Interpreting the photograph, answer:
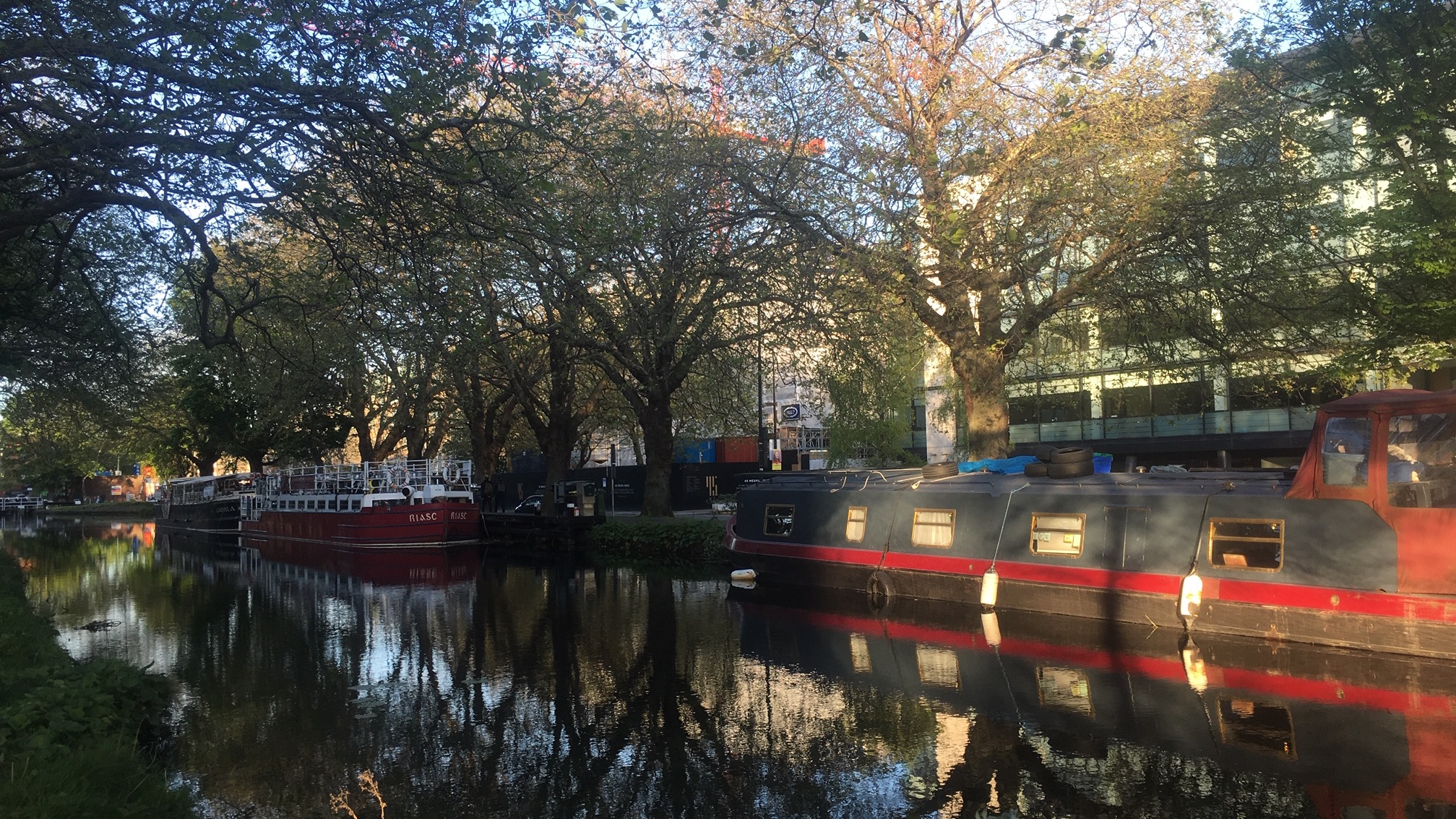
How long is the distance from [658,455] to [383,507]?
11.0 meters

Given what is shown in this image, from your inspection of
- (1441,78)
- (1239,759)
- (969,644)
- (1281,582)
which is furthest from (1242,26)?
(1239,759)

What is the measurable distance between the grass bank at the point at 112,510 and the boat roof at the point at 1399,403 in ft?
270

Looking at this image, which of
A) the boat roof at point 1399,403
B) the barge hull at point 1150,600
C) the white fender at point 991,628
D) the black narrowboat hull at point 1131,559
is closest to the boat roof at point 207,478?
the black narrowboat hull at point 1131,559

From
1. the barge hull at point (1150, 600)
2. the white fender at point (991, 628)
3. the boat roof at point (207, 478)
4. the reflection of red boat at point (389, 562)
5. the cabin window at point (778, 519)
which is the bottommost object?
the reflection of red boat at point (389, 562)

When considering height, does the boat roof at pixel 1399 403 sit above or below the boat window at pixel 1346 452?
above

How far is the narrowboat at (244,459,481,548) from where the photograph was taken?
3338 cm

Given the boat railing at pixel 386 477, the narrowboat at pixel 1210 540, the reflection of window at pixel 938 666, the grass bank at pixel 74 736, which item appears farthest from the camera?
the boat railing at pixel 386 477

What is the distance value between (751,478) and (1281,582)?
38.3ft

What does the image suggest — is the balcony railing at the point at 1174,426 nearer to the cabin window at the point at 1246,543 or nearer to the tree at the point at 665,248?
the tree at the point at 665,248

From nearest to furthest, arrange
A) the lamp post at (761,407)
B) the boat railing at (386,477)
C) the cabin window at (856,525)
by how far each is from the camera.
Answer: the cabin window at (856,525) → the lamp post at (761,407) → the boat railing at (386,477)

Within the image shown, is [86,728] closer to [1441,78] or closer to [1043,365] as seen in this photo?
[1441,78]

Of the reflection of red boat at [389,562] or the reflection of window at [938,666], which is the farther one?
the reflection of red boat at [389,562]

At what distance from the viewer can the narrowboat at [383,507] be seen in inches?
1314

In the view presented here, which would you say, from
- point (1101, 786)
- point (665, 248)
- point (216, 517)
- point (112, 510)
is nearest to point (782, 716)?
point (1101, 786)
